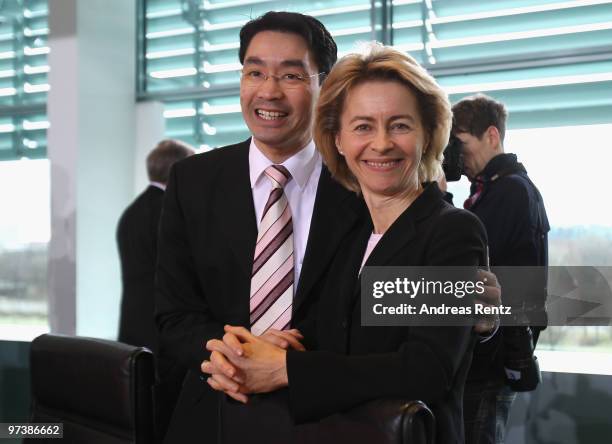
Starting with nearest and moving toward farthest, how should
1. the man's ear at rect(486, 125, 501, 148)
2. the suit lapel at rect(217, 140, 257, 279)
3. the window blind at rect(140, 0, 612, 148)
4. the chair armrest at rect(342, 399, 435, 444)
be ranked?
the chair armrest at rect(342, 399, 435, 444) → the suit lapel at rect(217, 140, 257, 279) → the man's ear at rect(486, 125, 501, 148) → the window blind at rect(140, 0, 612, 148)

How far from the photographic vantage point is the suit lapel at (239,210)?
1510 mm

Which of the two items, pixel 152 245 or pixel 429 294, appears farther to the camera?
pixel 152 245

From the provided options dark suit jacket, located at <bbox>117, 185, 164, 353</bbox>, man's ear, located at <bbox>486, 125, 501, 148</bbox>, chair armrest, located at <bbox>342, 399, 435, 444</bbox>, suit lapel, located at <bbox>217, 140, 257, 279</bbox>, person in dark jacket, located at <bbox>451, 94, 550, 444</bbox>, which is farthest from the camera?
dark suit jacket, located at <bbox>117, 185, 164, 353</bbox>

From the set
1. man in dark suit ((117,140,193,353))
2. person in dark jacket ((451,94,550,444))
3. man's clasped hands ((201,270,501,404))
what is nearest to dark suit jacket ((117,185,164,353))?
man in dark suit ((117,140,193,353))

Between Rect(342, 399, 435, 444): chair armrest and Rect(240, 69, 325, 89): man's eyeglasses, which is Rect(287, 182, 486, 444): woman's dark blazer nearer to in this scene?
Rect(342, 399, 435, 444): chair armrest

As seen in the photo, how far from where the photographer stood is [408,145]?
1.30m

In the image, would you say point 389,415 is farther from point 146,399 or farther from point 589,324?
A: point 589,324

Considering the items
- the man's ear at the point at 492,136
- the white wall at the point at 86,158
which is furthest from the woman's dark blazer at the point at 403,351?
the white wall at the point at 86,158

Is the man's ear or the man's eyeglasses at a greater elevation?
the man's ear

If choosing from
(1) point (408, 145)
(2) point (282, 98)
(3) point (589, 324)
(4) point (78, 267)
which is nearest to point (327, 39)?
(2) point (282, 98)

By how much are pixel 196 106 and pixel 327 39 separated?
133 inches

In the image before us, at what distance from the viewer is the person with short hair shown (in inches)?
44.2

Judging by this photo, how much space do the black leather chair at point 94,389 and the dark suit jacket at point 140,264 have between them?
156 cm

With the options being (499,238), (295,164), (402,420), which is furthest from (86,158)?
(402,420)
